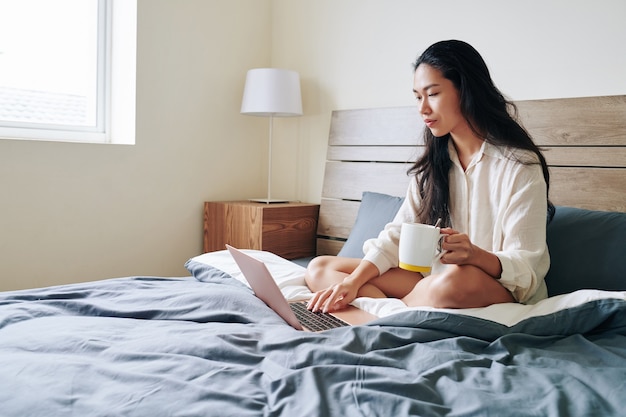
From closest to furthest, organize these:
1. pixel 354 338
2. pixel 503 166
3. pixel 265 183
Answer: pixel 354 338
pixel 503 166
pixel 265 183

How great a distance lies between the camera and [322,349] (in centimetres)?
104

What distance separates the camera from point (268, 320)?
1.28 meters

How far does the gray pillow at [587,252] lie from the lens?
1.59 metres

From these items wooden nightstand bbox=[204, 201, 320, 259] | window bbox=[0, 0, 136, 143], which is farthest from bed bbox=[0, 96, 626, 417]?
window bbox=[0, 0, 136, 143]

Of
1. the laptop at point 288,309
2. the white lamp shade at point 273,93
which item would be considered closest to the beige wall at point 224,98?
the white lamp shade at point 273,93

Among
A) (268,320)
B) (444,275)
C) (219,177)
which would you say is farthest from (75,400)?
(219,177)

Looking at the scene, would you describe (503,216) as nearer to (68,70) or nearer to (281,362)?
(281,362)

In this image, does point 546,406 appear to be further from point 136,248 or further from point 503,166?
point 136,248

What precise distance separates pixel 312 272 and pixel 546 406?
933mm

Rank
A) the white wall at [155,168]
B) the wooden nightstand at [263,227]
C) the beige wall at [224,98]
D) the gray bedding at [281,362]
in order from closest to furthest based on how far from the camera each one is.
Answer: the gray bedding at [281,362], the beige wall at [224,98], the white wall at [155,168], the wooden nightstand at [263,227]

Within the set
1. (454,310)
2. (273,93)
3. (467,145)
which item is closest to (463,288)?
(454,310)

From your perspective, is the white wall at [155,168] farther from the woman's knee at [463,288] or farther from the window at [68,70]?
the woman's knee at [463,288]

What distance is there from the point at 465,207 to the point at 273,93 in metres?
1.34

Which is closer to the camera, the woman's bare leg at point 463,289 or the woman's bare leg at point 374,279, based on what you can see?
the woman's bare leg at point 463,289
